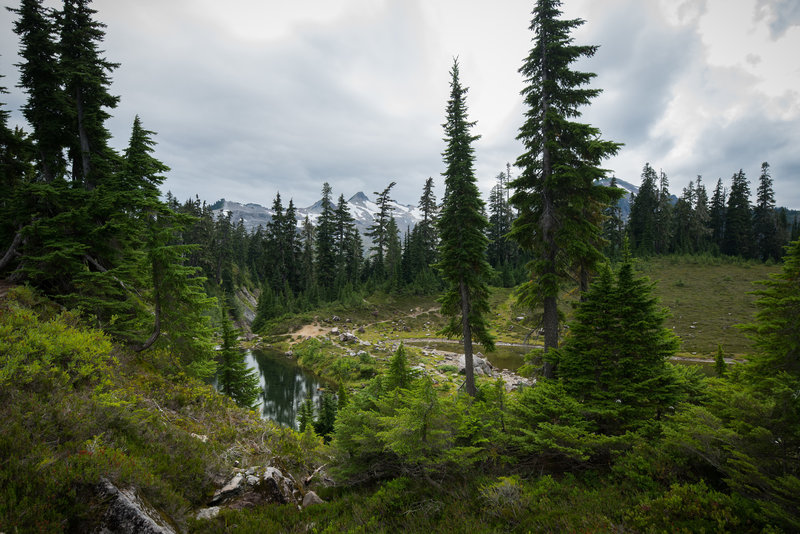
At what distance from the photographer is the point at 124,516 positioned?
4.13 metres

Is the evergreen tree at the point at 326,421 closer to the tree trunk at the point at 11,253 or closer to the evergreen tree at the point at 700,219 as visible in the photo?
the tree trunk at the point at 11,253

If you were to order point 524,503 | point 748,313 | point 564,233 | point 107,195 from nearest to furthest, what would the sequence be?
point 524,503
point 564,233
point 107,195
point 748,313

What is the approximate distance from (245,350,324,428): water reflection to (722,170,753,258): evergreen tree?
8222 cm

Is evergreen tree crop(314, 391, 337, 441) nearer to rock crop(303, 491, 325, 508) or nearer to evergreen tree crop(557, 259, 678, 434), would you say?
rock crop(303, 491, 325, 508)

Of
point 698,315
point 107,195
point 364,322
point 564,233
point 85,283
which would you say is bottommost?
point 364,322

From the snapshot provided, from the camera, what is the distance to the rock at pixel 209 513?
17.9 feet

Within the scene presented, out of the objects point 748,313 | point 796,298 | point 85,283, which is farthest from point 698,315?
point 85,283

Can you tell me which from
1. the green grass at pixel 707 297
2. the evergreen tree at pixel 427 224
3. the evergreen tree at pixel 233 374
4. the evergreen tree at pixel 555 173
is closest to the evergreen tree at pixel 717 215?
the green grass at pixel 707 297

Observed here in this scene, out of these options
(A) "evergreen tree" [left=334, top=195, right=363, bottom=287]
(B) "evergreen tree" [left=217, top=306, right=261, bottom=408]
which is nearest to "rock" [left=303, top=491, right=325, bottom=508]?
(B) "evergreen tree" [left=217, top=306, right=261, bottom=408]

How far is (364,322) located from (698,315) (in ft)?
142

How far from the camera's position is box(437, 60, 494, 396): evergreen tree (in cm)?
1378

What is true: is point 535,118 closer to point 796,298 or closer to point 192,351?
point 796,298

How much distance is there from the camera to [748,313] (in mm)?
35094

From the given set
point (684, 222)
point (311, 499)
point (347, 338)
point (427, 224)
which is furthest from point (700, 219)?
point (311, 499)
